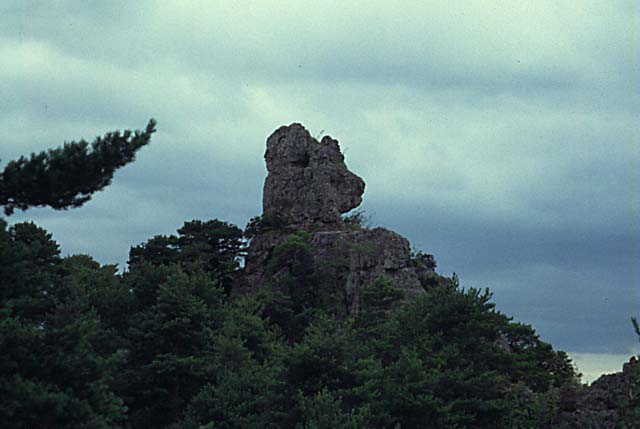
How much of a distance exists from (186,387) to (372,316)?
17334mm

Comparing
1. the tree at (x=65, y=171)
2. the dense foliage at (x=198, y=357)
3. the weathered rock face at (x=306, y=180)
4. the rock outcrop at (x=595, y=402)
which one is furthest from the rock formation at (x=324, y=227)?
the tree at (x=65, y=171)

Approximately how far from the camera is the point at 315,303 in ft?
182

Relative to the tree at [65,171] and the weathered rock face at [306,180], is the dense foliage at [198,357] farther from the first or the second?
the weathered rock face at [306,180]

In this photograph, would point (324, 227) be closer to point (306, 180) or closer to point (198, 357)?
point (306, 180)

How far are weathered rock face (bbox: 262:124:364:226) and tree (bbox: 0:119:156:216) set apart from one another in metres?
44.6

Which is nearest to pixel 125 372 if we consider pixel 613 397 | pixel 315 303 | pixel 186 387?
pixel 186 387

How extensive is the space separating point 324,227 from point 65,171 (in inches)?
1766

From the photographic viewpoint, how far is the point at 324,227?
203 ft

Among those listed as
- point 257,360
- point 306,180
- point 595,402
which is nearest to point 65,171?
point 595,402

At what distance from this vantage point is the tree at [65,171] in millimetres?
17344

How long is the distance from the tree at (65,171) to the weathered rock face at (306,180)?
44598mm

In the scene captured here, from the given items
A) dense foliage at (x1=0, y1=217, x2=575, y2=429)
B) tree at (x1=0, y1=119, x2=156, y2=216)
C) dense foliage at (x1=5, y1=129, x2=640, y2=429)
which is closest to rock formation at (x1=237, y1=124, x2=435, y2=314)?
dense foliage at (x1=5, y1=129, x2=640, y2=429)

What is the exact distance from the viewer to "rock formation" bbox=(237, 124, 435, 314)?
5444 cm

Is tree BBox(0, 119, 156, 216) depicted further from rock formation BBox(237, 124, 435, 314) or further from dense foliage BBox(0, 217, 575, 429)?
rock formation BBox(237, 124, 435, 314)
